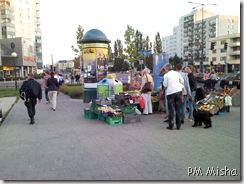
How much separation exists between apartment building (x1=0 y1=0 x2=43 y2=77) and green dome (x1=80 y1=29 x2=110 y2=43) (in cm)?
5590

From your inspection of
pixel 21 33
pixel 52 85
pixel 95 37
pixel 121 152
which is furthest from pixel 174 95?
pixel 21 33

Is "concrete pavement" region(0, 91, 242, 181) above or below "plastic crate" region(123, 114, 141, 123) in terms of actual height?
below

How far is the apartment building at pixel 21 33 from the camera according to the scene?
68.1 metres

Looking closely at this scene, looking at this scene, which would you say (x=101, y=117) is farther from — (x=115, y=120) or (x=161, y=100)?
(x=161, y=100)

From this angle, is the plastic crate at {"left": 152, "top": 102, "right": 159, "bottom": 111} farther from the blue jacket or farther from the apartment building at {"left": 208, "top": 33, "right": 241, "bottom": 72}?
the apartment building at {"left": 208, "top": 33, "right": 241, "bottom": 72}

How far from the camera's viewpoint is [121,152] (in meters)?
5.29

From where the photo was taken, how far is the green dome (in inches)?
553

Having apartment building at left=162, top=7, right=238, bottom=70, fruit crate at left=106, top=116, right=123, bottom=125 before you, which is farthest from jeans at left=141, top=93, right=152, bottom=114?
apartment building at left=162, top=7, right=238, bottom=70

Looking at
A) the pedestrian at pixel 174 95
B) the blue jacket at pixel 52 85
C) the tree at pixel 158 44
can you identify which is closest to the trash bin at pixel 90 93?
the blue jacket at pixel 52 85

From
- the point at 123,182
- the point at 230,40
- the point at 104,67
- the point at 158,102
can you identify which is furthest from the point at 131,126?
the point at 230,40

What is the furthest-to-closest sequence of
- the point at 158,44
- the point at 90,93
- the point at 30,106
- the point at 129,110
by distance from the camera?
the point at 158,44, the point at 90,93, the point at 30,106, the point at 129,110

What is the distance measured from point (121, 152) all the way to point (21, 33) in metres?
92.9

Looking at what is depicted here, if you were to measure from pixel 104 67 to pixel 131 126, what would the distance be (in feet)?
23.9

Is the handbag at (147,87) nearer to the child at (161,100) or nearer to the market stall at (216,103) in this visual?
the child at (161,100)
